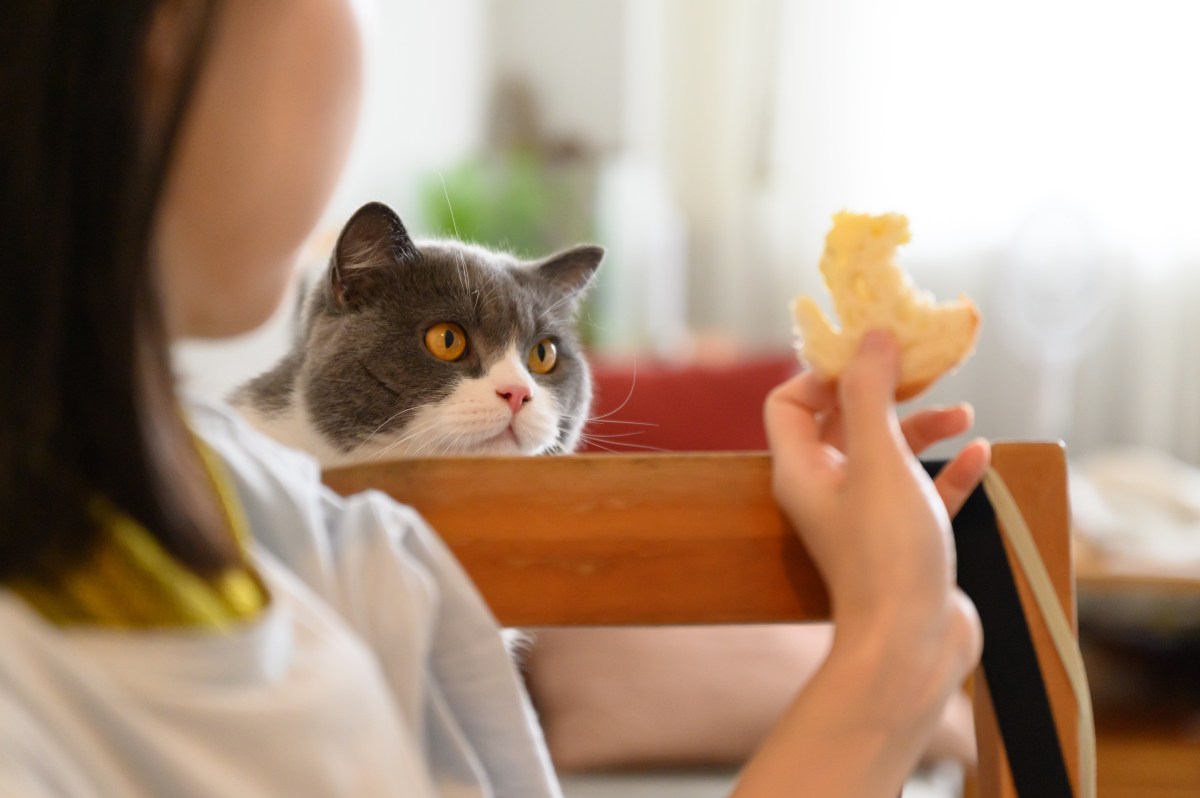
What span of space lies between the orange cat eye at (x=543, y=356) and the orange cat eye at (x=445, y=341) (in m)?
0.09

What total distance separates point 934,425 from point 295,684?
360 mm

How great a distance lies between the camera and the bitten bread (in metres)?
0.50

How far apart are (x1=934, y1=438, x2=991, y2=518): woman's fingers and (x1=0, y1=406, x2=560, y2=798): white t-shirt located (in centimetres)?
24

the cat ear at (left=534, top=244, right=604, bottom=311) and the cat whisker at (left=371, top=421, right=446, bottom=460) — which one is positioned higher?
the cat ear at (left=534, top=244, right=604, bottom=311)

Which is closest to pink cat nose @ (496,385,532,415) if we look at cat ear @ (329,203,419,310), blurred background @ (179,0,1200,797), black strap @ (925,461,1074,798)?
cat ear @ (329,203,419,310)

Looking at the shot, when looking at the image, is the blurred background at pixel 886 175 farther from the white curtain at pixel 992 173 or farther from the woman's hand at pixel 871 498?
the woman's hand at pixel 871 498

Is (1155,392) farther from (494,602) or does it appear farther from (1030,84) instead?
(494,602)

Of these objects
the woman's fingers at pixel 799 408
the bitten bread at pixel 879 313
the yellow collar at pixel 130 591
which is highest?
the bitten bread at pixel 879 313

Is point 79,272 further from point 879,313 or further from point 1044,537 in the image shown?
point 1044,537

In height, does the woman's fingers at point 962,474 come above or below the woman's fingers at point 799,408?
below

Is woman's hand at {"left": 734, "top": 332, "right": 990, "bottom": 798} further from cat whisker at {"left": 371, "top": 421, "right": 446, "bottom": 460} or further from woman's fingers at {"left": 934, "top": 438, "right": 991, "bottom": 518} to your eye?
cat whisker at {"left": 371, "top": 421, "right": 446, "bottom": 460}

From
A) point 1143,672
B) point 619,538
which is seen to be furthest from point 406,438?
point 1143,672

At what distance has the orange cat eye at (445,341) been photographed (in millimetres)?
800

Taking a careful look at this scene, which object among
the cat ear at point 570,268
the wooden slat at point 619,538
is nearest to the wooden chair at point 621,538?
the wooden slat at point 619,538
